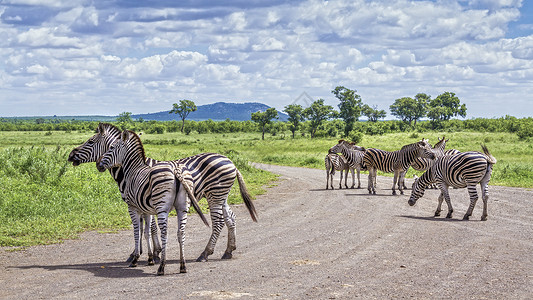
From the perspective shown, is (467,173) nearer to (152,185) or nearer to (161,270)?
(152,185)

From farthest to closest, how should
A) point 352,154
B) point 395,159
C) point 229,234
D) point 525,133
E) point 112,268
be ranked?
point 525,133
point 352,154
point 395,159
point 229,234
point 112,268

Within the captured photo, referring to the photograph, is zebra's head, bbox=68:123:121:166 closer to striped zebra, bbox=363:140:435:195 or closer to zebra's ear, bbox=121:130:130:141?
zebra's ear, bbox=121:130:130:141

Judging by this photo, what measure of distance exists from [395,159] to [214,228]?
13.9m

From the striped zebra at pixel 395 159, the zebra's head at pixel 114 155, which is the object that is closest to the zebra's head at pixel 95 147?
the zebra's head at pixel 114 155

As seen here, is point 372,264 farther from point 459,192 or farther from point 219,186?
point 459,192

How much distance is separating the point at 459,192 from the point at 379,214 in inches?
312

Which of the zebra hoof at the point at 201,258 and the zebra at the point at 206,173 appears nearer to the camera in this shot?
the zebra at the point at 206,173

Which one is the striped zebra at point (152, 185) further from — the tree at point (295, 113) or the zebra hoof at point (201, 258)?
the tree at point (295, 113)

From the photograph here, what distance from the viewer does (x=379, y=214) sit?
1691 centimetres

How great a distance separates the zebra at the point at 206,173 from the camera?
10453mm

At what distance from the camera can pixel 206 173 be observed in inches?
418

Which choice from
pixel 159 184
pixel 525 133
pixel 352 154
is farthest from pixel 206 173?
pixel 525 133

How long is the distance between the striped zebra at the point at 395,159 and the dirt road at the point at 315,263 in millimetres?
5190

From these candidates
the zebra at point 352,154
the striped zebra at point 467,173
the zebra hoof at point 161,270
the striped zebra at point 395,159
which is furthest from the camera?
the zebra at point 352,154
